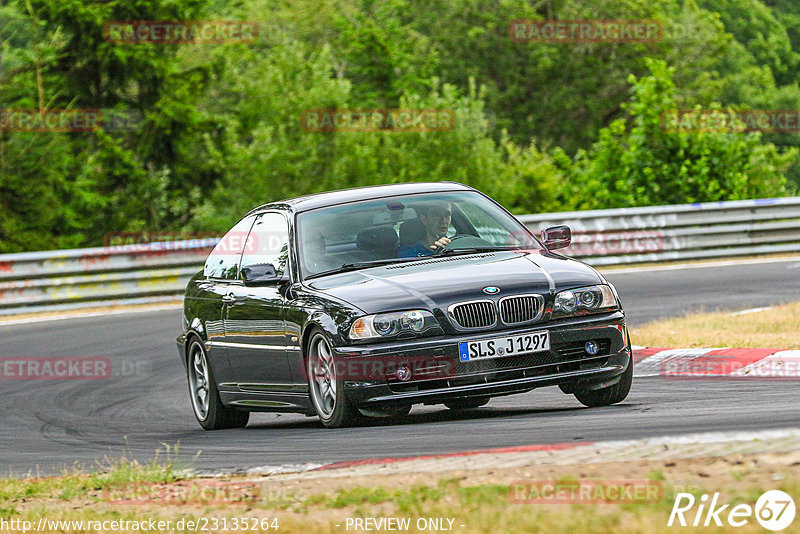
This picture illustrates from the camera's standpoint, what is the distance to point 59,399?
11875mm

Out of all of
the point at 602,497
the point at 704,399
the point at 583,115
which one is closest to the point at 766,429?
the point at 602,497

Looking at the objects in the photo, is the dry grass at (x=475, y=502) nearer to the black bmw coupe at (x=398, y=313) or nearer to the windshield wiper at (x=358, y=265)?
the black bmw coupe at (x=398, y=313)

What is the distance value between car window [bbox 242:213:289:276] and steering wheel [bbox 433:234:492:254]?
103 centimetres

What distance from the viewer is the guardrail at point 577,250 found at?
64.0 ft

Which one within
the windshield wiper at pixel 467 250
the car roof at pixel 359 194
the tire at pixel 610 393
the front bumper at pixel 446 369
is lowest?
the tire at pixel 610 393

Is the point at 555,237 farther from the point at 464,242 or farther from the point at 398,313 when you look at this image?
the point at 398,313

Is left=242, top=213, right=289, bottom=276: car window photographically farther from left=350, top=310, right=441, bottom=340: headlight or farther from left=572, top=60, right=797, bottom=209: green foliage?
left=572, top=60, right=797, bottom=209: green foliage

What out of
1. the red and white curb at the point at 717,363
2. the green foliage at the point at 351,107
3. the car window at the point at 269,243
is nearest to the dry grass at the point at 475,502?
the car window at the point at 269,243

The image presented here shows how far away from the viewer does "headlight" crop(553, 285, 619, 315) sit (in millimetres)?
7785

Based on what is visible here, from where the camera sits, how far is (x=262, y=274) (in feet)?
28.8

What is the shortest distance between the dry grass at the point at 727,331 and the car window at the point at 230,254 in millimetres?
3624

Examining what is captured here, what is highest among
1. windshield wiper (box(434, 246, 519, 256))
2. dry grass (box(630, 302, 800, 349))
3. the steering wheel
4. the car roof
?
the car roof

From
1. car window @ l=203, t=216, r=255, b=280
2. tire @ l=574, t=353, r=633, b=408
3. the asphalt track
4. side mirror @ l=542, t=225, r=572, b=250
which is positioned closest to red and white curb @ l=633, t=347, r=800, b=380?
→ the asphalt track

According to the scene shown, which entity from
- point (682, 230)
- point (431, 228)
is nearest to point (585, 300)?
point (431, 228)
